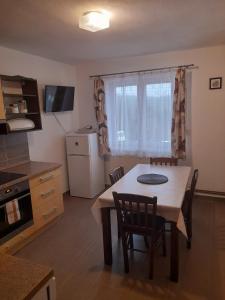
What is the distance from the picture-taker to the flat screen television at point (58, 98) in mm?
3627

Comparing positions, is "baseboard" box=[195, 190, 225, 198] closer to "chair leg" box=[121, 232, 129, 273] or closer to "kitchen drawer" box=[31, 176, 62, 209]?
"chair leg" box=[121, 232, 129, 273]

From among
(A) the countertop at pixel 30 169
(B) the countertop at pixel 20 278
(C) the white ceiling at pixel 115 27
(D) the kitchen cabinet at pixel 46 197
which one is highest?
(C) the white ceiling at pixel 115 27

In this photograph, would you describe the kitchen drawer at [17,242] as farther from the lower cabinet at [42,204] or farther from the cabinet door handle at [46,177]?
the cabinet door handle at [46,177]

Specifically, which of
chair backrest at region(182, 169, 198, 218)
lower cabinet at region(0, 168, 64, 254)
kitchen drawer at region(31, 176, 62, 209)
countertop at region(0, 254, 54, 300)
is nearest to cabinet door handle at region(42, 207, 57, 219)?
lower cabinet at region(0, 168, 64, 254)

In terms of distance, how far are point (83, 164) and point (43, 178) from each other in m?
1.22

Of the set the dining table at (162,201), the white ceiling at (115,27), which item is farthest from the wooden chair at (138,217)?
the white ceiling at (115,27)

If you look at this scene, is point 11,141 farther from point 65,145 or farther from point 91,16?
point 91,16

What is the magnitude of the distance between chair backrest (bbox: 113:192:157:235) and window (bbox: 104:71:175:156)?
1969mm

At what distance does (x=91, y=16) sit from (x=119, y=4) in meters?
0.27

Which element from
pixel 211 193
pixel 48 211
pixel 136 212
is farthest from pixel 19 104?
pixel 211 193

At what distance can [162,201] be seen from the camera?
6.74 feet

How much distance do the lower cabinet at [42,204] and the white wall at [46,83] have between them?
723 mm

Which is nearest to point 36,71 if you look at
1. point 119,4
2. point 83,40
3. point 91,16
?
point 83,40

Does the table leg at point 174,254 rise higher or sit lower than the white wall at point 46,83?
lower
